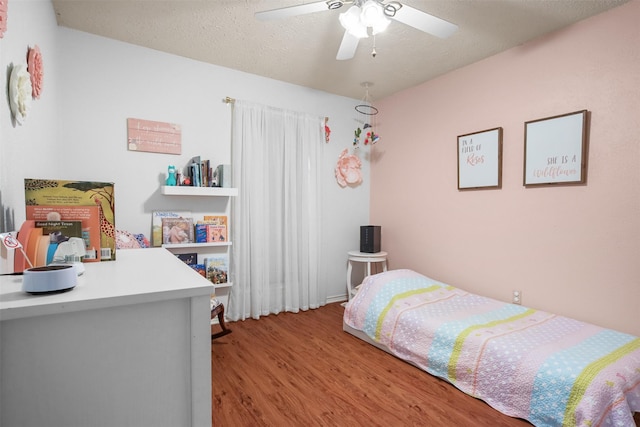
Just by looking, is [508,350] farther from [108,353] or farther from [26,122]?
[26,122]

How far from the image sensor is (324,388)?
207cm

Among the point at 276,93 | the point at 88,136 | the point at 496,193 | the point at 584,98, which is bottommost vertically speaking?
the point at 496,193

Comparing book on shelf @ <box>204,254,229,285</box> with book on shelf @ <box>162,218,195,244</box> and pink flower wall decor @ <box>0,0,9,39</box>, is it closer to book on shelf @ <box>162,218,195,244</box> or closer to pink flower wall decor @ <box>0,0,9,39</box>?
book on shelf @ <box>162,218,195,244</box>

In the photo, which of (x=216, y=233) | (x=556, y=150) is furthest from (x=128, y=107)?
(x=556, y=150)

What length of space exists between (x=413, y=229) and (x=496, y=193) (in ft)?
3.16

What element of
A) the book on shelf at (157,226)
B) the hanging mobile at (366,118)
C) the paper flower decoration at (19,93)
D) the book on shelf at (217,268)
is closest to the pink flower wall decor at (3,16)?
the paper flower decoration at (19,93)

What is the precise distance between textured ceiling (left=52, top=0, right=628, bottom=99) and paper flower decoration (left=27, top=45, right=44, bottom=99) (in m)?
0.91

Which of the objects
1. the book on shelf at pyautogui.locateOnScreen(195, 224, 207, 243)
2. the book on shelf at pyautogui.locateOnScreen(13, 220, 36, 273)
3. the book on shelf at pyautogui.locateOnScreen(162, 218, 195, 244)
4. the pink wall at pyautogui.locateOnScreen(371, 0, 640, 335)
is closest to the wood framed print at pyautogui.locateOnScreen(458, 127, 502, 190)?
the pink wall at pyautogui.locateOnScreen(371, 0, 640, 335)

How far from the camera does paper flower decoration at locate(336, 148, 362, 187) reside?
3920 millimetres

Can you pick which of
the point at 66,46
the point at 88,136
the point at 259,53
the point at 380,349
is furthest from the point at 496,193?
the point at 66,46

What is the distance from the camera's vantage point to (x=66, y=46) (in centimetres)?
249

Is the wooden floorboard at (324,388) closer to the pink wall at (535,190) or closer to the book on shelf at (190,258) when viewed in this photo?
the book on shelf at (190,258)

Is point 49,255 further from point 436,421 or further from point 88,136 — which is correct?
point 88,136

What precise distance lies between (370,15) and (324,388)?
215 centimetres
